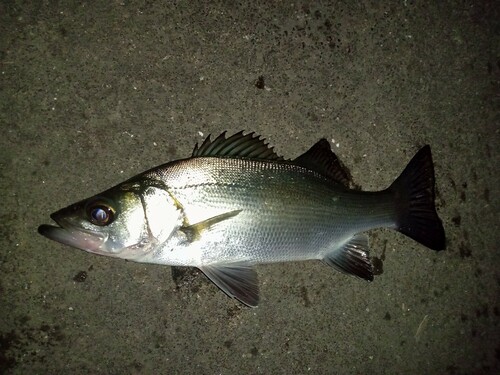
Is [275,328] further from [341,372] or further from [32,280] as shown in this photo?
[32,280]

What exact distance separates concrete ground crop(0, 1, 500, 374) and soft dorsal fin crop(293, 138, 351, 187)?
0.94ft

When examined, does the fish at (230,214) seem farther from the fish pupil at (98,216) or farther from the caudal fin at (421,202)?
the caudal fin at (421,202)

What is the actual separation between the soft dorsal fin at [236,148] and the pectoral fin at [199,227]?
37 cm

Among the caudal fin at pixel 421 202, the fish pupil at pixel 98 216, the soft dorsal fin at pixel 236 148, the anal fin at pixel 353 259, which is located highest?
the soft dorsal fin at pixel 236 148

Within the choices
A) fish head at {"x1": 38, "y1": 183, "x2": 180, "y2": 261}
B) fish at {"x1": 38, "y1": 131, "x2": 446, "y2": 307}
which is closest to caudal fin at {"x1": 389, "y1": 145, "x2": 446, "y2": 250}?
fish at {"x1": 38, "y1": 131, "x2": 446, "y2": 307}

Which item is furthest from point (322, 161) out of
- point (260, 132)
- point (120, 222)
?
point (120, 222)

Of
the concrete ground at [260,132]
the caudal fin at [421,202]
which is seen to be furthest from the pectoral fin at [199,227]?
the caudal fin at [421,202]

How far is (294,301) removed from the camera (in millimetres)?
2494

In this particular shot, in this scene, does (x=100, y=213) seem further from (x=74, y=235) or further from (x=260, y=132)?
(x=260, y=132)

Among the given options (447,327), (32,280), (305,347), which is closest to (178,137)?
(32,280)

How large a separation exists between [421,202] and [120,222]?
194 cm

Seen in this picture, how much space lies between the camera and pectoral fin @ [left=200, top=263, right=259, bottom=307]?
1.98 m

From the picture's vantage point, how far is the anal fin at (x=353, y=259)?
7.43ft

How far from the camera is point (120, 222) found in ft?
5.80
